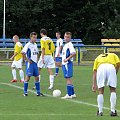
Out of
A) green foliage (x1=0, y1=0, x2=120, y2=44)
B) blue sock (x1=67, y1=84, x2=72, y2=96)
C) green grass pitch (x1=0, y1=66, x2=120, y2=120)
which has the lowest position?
green grass pitch (x1=0, y1=66, x2=120, y2=120)

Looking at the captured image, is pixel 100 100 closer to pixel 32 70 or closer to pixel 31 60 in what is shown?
pixel 32 70

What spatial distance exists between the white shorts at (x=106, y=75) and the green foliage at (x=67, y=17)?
40398 mm

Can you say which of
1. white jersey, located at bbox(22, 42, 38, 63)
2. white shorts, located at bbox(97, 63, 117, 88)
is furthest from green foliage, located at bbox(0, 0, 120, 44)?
white shorts, located at bbox(97, 63, 117, 88)

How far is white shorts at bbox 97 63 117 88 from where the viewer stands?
476 inches

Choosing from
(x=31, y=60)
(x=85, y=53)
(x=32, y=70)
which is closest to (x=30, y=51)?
(x=31, y=60)

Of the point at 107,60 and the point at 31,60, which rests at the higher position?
the point at 107,60

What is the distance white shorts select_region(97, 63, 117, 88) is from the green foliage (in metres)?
40.4

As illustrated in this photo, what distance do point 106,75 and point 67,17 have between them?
4388 cm

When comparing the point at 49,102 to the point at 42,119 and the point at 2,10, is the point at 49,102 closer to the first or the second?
the point at 42,119

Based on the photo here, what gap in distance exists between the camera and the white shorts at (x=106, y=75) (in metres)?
Answer: 12.1

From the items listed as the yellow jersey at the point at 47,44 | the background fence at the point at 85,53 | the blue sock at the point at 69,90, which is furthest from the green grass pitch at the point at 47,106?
the background fence at the point at 85,53

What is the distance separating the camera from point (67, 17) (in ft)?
183

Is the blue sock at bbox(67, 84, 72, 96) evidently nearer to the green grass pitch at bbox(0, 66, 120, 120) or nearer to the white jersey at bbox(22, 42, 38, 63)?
the green grass pitch at bbox(0, 66, 120, 120)

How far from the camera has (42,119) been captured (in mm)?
11750
